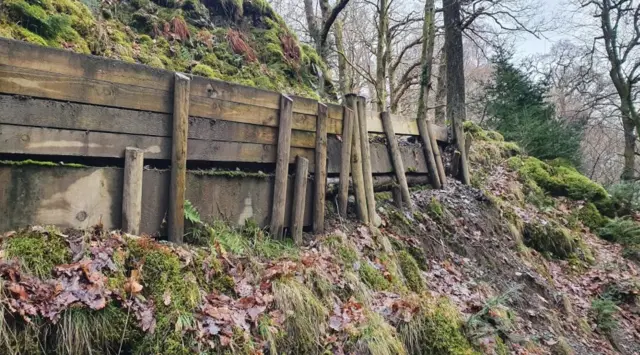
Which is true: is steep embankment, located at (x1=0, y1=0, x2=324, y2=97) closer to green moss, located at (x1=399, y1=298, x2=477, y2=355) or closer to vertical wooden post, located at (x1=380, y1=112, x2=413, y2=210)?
vertical wooden post, located at (x1=380, y1=112, x2=413, y2=210)

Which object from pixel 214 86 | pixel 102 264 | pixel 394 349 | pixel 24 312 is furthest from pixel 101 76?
pixel 394 349

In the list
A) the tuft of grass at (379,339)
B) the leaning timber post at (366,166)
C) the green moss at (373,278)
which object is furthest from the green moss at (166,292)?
the leaning timber post at (366,166)

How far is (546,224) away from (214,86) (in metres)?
7.01

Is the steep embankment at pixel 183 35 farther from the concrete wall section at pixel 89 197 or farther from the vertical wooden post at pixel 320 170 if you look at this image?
the vertical wooden post at pixel 320 170

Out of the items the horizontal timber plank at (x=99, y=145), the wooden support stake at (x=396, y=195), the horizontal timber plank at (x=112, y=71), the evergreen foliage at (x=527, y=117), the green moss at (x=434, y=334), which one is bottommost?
the green moss at (x=434, y=334)

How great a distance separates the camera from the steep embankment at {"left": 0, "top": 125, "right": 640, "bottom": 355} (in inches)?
102

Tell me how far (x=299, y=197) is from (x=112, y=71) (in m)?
2.23

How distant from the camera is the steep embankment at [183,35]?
5469mm

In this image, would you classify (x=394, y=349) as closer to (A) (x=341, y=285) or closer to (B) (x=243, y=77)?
(A) (x=341, y=285)

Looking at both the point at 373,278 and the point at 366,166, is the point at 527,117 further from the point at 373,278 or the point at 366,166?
the point at 373,278

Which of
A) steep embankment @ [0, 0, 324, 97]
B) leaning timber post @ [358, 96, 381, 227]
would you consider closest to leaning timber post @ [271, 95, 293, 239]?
leaning timber post @ [358, 96, 381, 227]

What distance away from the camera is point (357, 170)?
551 centimetres

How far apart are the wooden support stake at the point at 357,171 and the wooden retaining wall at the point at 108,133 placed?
134cm

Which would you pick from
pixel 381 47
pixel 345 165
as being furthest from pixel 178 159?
pixel 381 47
